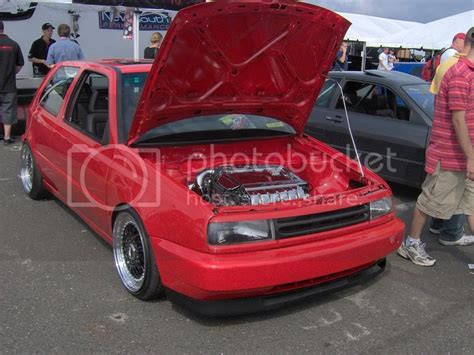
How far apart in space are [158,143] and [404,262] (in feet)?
6.96

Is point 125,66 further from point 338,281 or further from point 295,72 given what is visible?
point 338,281

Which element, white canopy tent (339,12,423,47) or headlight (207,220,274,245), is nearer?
headlight (207,220,274,245)

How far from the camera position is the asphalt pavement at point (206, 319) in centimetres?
274

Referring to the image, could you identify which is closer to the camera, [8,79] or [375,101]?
[375,101]

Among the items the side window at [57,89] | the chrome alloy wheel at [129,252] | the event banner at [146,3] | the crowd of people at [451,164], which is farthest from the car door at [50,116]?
the event banner at [146,3]

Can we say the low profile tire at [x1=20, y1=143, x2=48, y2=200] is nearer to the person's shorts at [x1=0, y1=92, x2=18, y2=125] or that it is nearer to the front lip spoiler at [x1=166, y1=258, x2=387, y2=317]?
the front lip spoiler at [x1=166, y1=258, x2=387, y2=317]

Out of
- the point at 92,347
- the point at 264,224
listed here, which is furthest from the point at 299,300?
the point at 92,347

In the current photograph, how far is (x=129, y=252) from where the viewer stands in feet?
10.8

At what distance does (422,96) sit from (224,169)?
3.15m

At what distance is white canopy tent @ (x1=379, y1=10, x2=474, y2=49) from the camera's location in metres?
18.6

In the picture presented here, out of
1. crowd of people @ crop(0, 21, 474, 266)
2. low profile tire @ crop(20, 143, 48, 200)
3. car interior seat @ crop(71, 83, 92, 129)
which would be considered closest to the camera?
crowd of people @ crop(0, 21, 474, 266)

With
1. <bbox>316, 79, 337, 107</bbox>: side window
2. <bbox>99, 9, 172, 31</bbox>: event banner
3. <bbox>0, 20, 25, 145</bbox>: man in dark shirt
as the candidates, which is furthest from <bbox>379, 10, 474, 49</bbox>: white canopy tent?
<bbox>0, 20, 25, 145</bbox>: man in dark shirt

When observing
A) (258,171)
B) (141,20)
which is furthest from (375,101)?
(141,20)

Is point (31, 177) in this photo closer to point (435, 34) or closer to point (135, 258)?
point (135, 258)
